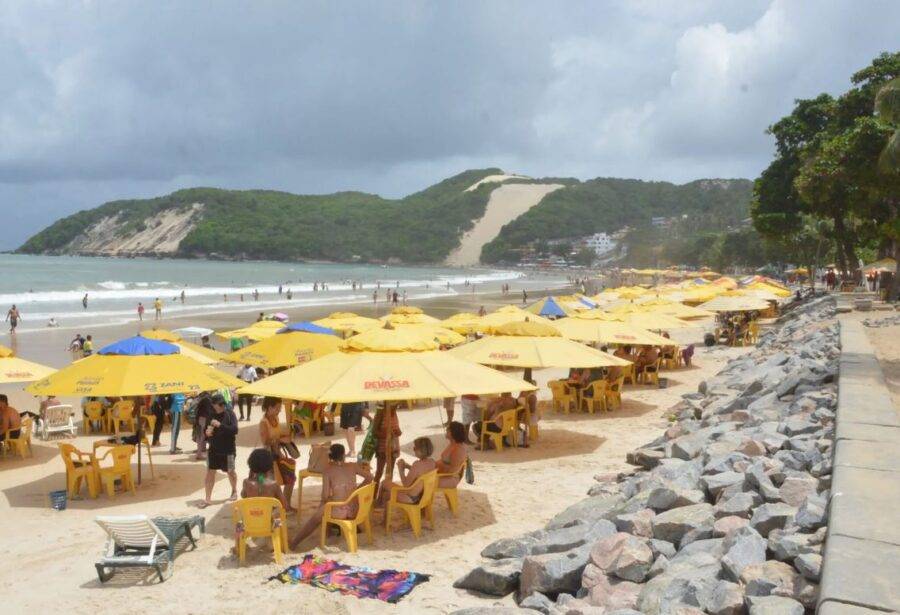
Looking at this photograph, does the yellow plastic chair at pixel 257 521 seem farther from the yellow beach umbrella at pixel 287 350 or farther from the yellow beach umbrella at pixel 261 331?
the yellow beach umbrella at pixel 261 331

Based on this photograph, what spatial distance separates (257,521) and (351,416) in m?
4.62

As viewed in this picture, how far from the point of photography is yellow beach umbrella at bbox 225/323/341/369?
37.5 ft

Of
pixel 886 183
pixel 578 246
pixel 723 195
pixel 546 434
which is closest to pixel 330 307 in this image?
pixel 886 183

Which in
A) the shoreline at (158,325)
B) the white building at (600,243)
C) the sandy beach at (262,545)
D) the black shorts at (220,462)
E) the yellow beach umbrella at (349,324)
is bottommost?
the shoreline at (158,325)

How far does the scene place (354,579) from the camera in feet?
19.6

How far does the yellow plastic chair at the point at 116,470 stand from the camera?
8766 mm

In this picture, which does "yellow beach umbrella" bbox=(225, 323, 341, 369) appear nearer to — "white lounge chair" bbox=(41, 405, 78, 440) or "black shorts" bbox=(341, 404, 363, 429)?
"black shorts" bbox=(341, 404, 363, 429)

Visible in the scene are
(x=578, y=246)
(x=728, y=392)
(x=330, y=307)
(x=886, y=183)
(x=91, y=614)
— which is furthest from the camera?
(x=578, y=246)

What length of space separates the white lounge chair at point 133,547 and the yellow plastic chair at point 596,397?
8.42m

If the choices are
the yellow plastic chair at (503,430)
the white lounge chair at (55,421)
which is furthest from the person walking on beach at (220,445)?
the white lounge chair at (55,421)

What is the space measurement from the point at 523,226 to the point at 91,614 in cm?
19335

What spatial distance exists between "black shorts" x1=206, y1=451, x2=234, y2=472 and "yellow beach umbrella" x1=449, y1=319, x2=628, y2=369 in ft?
11.2

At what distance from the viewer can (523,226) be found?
19638 cm

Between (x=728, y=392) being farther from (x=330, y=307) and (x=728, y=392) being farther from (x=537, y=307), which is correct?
(x=330, y=307)
